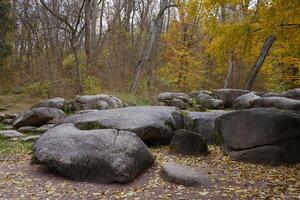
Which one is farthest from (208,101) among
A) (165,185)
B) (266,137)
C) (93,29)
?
(93,29)

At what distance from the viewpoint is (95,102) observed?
43.1ft

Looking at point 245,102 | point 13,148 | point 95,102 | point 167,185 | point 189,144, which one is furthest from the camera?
point 95,102

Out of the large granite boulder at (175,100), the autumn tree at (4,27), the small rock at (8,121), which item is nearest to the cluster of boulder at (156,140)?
the small rock at (8,121)

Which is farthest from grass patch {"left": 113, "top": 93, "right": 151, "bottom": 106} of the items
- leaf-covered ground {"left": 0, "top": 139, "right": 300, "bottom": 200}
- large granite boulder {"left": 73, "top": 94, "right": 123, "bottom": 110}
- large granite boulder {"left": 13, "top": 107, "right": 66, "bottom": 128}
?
leaf-covered ground {"left": 0, "top": 139, "right": 300, "bottom": 200}

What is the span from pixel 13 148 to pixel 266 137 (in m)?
5.94

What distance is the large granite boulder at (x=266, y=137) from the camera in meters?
6.56

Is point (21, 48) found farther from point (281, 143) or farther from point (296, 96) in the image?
point (281, 143)

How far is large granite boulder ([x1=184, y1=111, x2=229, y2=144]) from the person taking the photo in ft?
27.8

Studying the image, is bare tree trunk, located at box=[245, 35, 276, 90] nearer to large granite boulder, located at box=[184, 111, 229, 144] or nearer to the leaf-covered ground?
large granite boulder, located at box=[184, 111, 229, 144]

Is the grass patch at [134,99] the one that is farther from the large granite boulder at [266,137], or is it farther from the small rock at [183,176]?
the small rock at [183,176]

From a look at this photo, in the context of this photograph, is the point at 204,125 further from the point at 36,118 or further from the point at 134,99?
the point at 134,99

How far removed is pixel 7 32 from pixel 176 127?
1419 cm

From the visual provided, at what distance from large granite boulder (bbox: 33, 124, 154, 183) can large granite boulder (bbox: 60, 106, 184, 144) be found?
1.30m

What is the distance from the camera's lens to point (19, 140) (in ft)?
31.5
